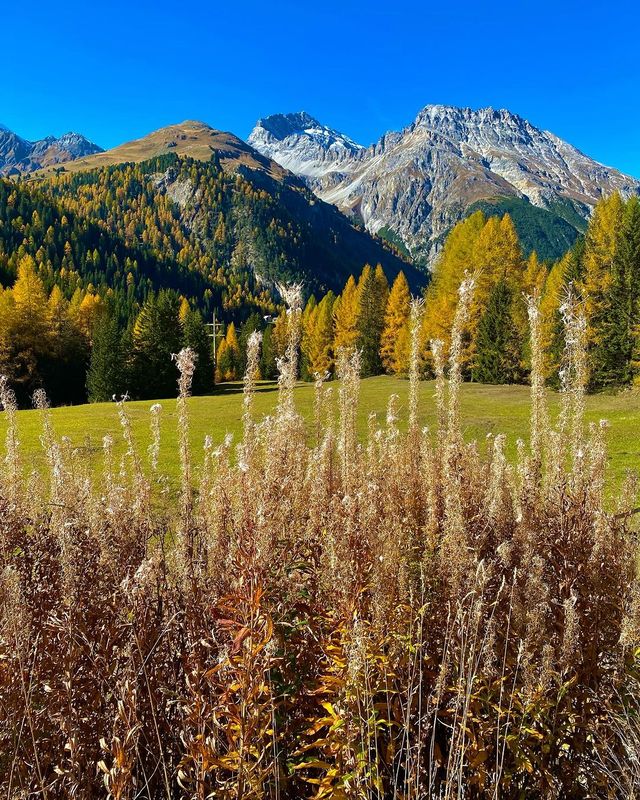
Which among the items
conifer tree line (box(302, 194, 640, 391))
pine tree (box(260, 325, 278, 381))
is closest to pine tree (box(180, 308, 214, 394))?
pine tree (box(260, 325, 278, 381))

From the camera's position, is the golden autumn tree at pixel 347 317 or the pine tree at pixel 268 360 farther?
the pine tree at pixel 268 360

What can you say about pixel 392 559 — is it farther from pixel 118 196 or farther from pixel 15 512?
pixel 118 196

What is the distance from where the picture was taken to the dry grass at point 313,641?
2.00 m

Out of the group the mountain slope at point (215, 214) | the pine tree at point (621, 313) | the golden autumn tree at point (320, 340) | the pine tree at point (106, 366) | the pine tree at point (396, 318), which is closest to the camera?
the pine tree at point (621, 313)

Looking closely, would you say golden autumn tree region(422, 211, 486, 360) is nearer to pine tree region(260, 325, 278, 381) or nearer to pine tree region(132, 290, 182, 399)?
pine tree region(260, 325, 278, 381)

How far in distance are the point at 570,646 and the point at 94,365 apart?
5235 centimetres

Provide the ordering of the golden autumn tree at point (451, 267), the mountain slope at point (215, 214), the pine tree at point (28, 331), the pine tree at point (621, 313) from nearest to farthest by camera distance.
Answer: the pine tree at point (621, 313), the golden autumn tree at point (451, 267), the pine tree at point (28, 331), the mountain slope at point (215, 214)

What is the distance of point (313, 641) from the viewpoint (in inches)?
104

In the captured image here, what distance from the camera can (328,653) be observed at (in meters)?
2.52

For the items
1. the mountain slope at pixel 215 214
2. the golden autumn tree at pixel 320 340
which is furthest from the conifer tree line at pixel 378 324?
the mountain slope at pixel 215 214

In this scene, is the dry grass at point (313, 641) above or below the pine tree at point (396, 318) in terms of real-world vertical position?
below

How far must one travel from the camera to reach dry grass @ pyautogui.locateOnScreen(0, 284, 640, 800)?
78.7 inches

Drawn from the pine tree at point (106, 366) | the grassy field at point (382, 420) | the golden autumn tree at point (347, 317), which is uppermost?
the golden autumn tree at point (347, 317)

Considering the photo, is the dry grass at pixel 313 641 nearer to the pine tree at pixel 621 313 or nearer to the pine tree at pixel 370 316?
the pine tree at pixel 621 313
